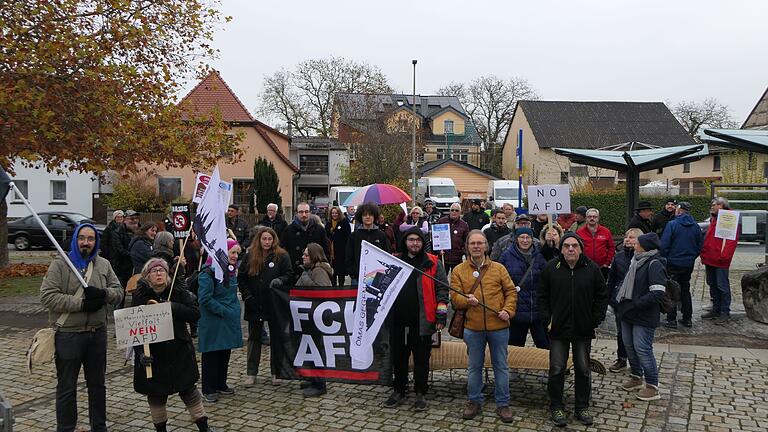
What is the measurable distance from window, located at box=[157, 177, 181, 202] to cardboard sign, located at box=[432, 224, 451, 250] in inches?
1090

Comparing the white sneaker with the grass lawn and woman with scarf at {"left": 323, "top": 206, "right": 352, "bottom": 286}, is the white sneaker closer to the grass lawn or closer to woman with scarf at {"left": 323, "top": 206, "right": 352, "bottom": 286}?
woman with scarf at {"left": 323, "top": 206, "right": 352, "bottom": 286}

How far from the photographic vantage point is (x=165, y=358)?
534cm

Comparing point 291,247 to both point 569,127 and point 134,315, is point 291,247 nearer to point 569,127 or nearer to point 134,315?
point 134,315

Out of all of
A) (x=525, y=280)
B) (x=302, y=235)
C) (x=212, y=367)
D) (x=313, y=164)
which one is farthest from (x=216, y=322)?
(x=313, y=164)

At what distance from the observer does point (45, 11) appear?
535 inches

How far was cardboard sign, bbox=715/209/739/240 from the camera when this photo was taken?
10076 millimetres

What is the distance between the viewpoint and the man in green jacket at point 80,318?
5.34 meters

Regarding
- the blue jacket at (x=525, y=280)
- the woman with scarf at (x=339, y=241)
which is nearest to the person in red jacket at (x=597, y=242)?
the blue jacket at (x=525, y=280)

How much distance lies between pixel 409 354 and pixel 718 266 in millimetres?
6389

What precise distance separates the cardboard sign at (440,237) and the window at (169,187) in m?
27.7

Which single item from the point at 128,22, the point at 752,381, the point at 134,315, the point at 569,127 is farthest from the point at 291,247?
the point at 569,127

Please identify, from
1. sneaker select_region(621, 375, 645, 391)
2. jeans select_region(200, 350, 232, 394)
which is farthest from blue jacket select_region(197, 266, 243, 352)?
sneaker select_region(621, 375, 645, 391)

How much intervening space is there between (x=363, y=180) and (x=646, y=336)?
35.9 meters

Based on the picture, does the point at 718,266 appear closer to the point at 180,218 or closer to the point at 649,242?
the point at 649,242
